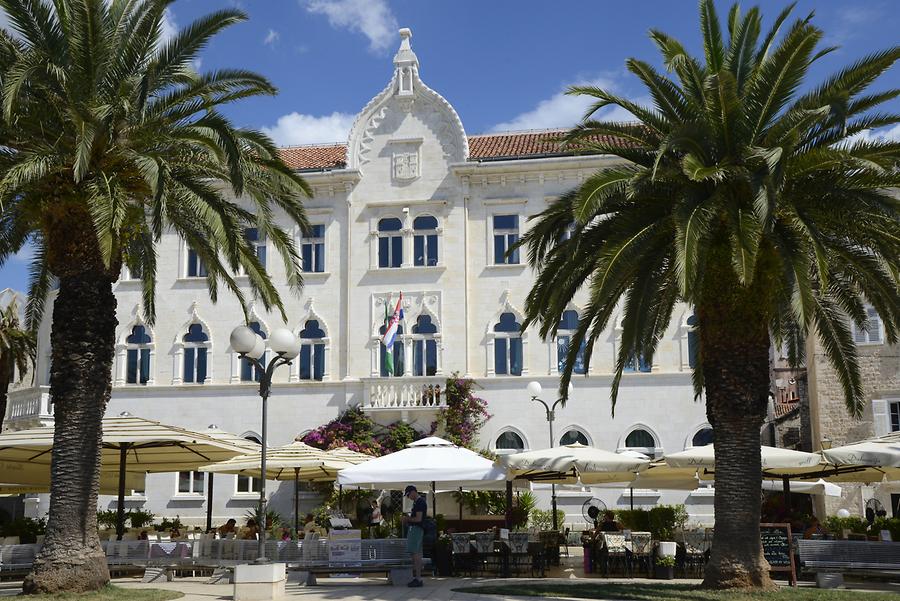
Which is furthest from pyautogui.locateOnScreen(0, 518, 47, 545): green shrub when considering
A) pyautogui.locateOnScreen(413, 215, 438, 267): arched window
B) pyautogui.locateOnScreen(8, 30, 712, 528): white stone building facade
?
pyautogui.locateOnScreen(413, 215, 438, 267): arched window

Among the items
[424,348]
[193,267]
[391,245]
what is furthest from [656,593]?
[193,267]

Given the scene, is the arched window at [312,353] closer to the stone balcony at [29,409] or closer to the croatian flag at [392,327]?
the croatian flag at [392,327]

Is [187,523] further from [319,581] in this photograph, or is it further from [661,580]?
[661,580]

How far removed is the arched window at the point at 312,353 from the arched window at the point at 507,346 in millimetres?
6276

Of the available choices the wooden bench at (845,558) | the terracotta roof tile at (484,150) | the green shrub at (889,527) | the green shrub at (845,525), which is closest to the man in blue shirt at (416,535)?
the wooden bench at (845,558)

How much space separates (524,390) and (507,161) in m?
8.13

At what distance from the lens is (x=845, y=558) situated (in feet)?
61.9

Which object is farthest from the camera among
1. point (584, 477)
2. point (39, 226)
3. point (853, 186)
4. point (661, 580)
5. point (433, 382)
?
point (433, 382)

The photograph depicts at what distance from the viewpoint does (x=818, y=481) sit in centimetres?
2642

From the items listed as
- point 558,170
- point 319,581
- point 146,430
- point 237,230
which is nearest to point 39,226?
point 237,230

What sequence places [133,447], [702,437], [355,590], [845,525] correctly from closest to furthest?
[355,590], [133,447], [845,525], [702,437]

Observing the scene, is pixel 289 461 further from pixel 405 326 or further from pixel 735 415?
pixel 405 326

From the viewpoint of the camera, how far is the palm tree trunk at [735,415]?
16469 mm

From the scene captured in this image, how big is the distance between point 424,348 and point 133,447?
15.9m
